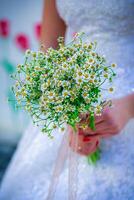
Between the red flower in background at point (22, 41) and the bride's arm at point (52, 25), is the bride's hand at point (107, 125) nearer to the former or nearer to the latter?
the bride's arm at point (52, 25)

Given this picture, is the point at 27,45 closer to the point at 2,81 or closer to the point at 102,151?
the point at 2,81

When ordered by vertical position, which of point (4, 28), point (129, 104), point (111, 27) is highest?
point (4, 28)

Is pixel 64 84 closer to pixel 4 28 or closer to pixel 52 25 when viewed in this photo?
pixel 52 25

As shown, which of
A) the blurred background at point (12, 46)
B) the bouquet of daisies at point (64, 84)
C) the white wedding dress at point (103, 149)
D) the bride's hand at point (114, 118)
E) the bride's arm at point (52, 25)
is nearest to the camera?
the bouquet of daisies at point (64, 84)

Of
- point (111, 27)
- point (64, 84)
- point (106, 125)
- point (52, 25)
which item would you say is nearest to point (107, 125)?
point (106, 125)

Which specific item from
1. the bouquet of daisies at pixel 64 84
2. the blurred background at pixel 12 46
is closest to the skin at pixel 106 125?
the bouquet of daisies at pixel 64 84

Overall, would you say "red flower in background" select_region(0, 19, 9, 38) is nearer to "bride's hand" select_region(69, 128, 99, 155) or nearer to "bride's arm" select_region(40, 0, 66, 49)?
"bride's arm" select_region(40, 0, 66, 49)

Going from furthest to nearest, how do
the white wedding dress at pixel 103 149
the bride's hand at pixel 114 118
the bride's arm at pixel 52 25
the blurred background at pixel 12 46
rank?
the blurred background at pixel 12 46, the bride's arm at pixel 52 25, the white wedding dress at pixel 103 149, the bride's hand at pixel 114 118
